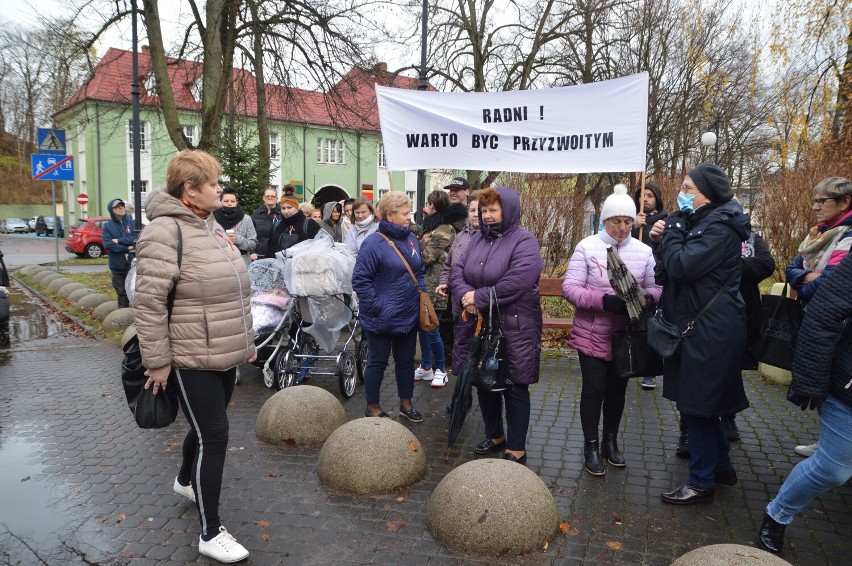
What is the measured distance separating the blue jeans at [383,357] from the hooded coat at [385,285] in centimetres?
13

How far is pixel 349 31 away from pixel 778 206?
9.77 m

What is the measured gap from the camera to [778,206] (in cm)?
1173

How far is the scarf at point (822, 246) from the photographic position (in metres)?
4.14

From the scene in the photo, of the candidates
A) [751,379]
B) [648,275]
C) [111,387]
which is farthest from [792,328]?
[111,387]

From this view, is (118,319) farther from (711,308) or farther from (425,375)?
(711,308)

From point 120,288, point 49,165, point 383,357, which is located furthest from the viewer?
point 49,165

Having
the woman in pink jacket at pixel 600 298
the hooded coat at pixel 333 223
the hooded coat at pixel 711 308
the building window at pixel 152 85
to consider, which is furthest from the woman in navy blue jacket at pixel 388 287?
the building window at pixel 152 85

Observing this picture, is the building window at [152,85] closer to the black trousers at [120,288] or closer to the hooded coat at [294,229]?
the black trousers at [120,288]

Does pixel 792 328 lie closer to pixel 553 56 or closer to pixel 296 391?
pixel 296 391

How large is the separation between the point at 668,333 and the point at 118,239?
10.1 metres

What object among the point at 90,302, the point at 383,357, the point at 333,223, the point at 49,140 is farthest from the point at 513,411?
the point at 49,140

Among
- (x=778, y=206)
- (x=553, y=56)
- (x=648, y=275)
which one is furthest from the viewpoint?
(x=553, y=56)

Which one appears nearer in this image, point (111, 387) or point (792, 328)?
point (792, 328)

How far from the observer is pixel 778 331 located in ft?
13.1
